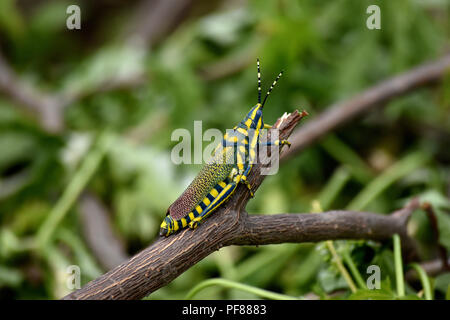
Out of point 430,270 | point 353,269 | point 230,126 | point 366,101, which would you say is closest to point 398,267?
point 353,269

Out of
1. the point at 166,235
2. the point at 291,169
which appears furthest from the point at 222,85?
the point at 166,235

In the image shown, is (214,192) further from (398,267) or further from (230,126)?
(230,126)

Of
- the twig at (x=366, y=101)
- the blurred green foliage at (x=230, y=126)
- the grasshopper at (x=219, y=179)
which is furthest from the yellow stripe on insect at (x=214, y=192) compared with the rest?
the twig at (x=366, y=101)

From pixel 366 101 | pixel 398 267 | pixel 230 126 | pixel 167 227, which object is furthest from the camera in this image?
pixel 230 126

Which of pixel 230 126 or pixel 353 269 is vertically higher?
pixel 230 126

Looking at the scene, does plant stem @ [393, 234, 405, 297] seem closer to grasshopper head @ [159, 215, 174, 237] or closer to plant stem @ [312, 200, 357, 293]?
plant stem @ [312, 200, 357, 293]

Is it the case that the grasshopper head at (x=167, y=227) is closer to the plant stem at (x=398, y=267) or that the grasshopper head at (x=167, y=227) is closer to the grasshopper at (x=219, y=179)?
the grasshopper at (x=219, y=179)

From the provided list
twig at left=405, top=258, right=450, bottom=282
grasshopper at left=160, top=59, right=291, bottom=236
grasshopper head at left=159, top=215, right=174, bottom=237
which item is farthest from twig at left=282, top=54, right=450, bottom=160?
grasshopper head at left=159, top=215, right=174, bottom=237
